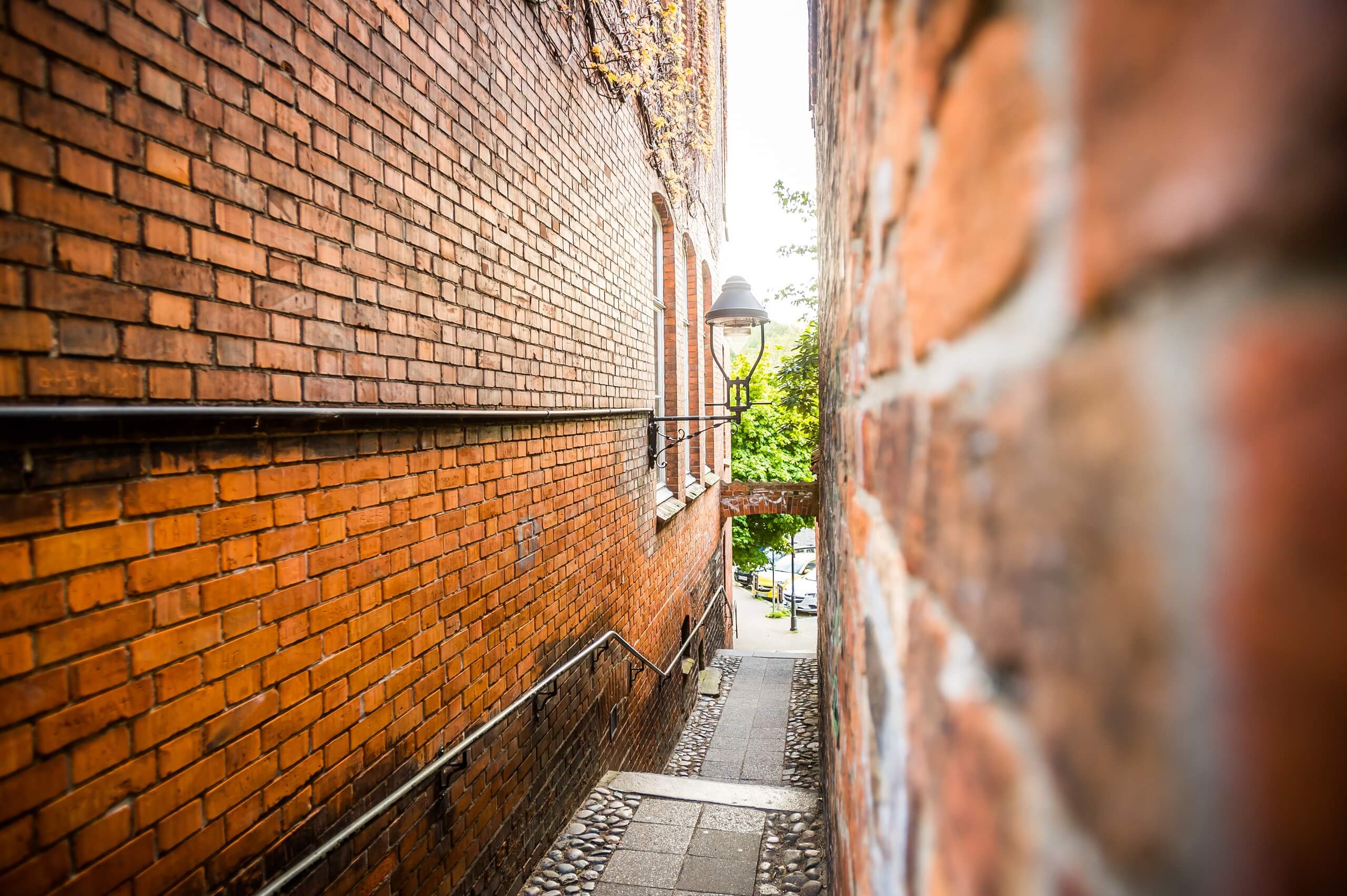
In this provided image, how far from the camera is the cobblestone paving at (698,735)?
7023 mm

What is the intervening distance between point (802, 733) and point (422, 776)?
5.83 meters

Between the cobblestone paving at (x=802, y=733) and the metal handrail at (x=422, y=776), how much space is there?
9.18 feet

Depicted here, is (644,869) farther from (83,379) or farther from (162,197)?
(162,197)

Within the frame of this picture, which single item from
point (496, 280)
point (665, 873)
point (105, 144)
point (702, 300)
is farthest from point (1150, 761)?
point (702, 300)

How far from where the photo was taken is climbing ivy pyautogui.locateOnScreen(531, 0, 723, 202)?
436 centimetres

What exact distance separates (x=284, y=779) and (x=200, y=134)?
6.00ft

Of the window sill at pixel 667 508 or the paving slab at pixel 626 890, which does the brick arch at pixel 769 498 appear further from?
the paving slab at pixel 626 890

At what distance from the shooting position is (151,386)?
1.68 m

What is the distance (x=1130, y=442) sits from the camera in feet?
0.93

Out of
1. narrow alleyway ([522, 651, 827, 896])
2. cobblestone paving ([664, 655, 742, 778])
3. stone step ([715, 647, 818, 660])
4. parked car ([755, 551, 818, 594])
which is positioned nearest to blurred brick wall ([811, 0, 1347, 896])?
narrow alleyway ([522, 651, 827, 896])

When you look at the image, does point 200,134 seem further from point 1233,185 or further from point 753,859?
point 753,859

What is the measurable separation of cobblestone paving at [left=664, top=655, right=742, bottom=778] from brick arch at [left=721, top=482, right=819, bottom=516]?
2.37 m

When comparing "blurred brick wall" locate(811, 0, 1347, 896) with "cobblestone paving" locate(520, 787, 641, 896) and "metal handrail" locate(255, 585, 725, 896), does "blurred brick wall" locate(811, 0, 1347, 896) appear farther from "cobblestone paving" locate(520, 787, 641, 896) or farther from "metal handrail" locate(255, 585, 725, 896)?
"cobblestone paving" locate(520, 787, 641, 896)

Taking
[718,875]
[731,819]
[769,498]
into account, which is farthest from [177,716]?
[769,498]
